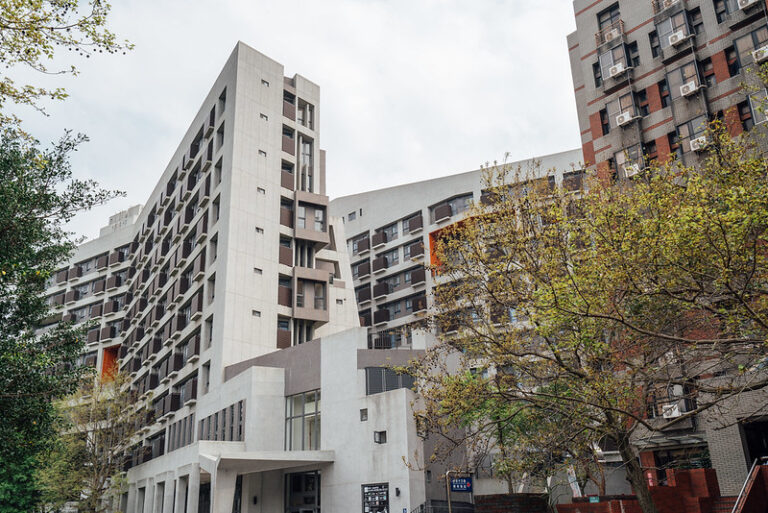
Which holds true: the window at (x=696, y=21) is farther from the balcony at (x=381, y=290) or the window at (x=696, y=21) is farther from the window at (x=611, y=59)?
the balcony at (x=381, y=290)

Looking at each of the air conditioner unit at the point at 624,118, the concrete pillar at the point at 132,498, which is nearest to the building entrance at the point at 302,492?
the concrete pillar at the point at 132,498

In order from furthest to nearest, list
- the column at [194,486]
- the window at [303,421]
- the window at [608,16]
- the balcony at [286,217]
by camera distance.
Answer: the balcony at [286,217]
the window at [608,16]
the window at [303,421]
the column at [194,486]

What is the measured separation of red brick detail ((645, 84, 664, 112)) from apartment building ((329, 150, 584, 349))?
17951 mm

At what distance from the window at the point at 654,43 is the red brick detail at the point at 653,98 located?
1991 millimetres

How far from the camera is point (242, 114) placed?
47.8 m

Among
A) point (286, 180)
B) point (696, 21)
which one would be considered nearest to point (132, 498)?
point (286, 180)

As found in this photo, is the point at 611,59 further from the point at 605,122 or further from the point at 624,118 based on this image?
the point at 624,118

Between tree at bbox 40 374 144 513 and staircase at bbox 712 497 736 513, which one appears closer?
staircase at bbox 712 497 736 513

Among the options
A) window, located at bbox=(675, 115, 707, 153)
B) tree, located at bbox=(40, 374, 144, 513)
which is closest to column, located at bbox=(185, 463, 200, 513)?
tree, located at bbox=(40, 374, 144, 513)

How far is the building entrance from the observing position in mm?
32812

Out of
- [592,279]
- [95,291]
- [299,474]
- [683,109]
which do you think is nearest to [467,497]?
[299,474]

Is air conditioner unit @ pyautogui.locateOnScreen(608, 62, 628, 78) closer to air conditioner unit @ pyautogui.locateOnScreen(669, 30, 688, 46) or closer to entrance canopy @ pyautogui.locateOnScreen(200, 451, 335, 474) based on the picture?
air conditioner unit @ pyautogui.locateOnScreen(669, 30, 688, 46)

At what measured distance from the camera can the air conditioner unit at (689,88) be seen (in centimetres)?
3428

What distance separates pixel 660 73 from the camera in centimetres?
3678
